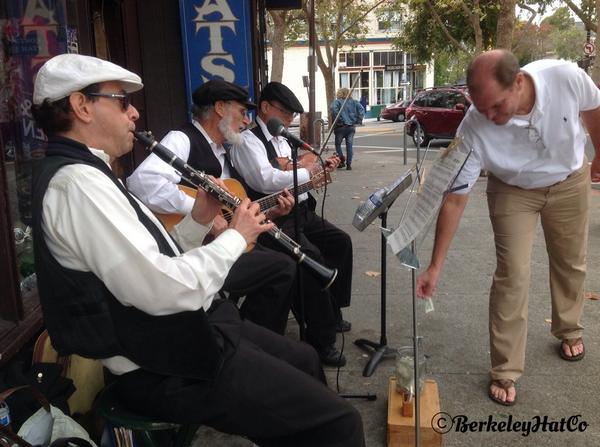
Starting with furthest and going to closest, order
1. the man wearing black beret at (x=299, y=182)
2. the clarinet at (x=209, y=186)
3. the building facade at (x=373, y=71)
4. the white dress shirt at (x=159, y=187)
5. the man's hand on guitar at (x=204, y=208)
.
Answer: the building facade at (x=373, y=71) < the man wearing black beret at (x=299, y=182) < the white dress shirt at (x=159, y=187) < the man's hand on guitar at (x=204, y=208) < the clarinet at (x=209, y=186)

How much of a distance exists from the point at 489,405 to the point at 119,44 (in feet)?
14.9

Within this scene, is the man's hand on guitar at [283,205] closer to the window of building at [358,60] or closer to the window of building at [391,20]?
the window of building at [391,20]

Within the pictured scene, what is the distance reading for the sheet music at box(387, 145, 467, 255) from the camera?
1936 mm

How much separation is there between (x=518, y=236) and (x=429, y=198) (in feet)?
3.87

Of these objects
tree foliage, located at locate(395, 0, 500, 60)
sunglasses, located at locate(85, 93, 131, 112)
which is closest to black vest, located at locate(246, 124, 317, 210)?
sunglasses, located at locate(85, 93, 131, 112)

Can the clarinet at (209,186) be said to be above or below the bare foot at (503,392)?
above

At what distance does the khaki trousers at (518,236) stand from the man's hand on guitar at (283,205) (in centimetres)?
119

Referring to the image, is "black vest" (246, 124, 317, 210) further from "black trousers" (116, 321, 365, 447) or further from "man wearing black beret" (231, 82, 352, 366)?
"black trousers" (116, 321, 365, 447)

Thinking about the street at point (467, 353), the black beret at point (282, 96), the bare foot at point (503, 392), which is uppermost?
the black beret at point (282, 96)

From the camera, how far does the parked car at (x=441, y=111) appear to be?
16.4 meters

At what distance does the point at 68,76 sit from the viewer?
177cm

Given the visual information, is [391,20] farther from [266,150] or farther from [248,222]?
[248,222]

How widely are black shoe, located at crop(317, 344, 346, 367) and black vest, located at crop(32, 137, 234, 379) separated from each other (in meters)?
1.66

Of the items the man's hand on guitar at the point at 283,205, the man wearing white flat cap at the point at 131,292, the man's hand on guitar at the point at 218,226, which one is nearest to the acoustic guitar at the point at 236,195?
the man's hand on guitar at the point at 283,205
